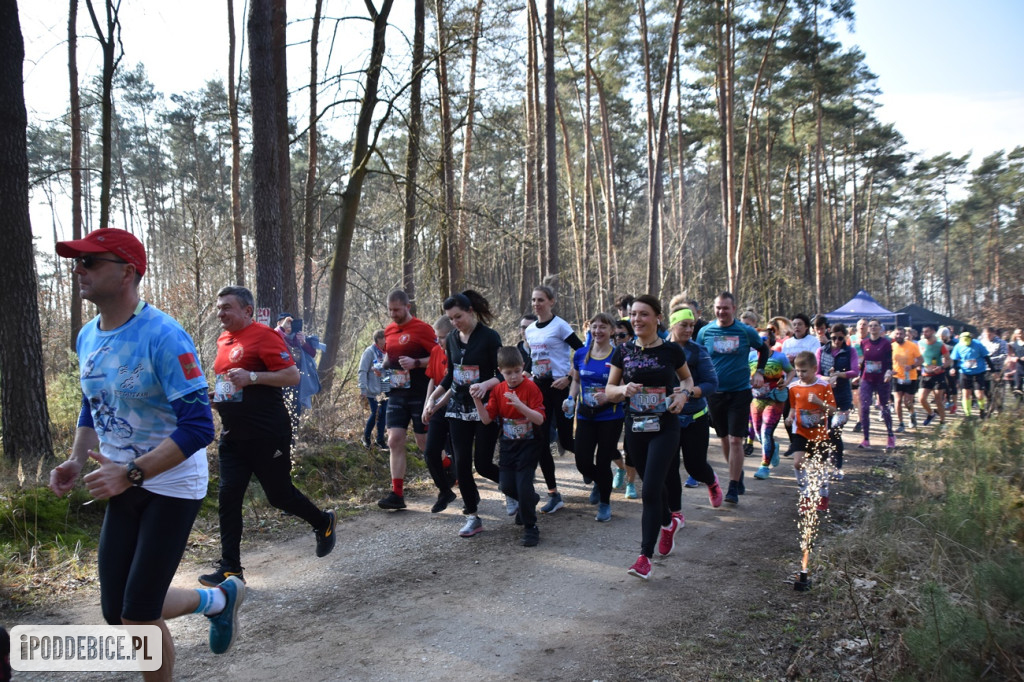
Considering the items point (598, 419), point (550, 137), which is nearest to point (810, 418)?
point (598, 419)

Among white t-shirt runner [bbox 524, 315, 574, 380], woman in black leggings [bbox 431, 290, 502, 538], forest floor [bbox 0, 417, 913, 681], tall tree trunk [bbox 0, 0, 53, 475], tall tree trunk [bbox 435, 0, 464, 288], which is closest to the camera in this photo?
forest floor [bbox 0, 417, 913, 681]

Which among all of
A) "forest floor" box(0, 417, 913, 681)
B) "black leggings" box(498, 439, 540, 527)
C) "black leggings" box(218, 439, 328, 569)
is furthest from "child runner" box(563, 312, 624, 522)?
"black leggings" box(218, 439, 328, 569)

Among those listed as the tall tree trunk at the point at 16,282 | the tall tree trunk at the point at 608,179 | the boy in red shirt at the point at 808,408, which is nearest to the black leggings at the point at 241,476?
the tall tree trunk at the point at 16,282

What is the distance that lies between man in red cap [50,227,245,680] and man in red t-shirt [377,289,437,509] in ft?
13.6

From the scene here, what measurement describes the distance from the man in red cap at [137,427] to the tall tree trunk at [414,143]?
9.28m

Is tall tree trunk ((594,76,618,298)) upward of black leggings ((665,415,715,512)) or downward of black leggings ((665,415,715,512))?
upward

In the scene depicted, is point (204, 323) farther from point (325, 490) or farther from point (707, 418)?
point (707, 418)

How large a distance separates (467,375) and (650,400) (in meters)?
1.91

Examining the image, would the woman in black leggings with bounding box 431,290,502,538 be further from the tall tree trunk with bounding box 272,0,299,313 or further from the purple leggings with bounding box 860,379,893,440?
the purple leggings with bounding box 860,379,893,440

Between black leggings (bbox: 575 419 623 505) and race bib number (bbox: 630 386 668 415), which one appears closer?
race bib number (bbox: 630 386 668 415)

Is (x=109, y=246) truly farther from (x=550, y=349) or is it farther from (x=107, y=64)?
(x=107, y=64)

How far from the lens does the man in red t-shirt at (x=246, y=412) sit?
5.06 metres

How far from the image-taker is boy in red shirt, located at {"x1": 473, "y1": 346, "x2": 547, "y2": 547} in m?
6.45

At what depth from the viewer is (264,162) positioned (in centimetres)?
938
